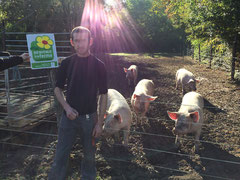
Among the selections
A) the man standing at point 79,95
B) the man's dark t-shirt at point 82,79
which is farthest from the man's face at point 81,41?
the man's dark t-shirt at point 82,79

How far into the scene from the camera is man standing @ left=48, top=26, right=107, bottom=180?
248 centimetres

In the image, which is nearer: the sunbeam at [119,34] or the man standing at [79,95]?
the man standing at [79,95]

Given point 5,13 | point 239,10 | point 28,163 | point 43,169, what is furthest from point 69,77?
point 5,13

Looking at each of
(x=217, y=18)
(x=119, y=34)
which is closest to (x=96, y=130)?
(x=217, y=18)

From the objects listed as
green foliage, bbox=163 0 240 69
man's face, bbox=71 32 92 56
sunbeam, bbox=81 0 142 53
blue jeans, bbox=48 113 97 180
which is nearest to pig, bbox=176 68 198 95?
green foliage, bbox=163 0 240 69

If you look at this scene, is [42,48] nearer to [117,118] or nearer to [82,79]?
[82,79]

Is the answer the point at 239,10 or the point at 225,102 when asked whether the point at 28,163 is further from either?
the point at 239,10

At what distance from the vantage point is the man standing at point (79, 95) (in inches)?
97.6

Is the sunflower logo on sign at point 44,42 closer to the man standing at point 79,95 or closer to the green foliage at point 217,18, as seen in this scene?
the man standing at point 79,95

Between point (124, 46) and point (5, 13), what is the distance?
73.4 ft

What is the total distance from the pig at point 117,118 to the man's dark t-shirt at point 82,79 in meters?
1.37

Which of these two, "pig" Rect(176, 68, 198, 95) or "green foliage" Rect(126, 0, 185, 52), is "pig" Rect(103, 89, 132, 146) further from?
"green foliage" Rect(126, 0, 185, 52)

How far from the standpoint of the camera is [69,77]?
2.56m

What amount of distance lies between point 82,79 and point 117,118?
1976mm
